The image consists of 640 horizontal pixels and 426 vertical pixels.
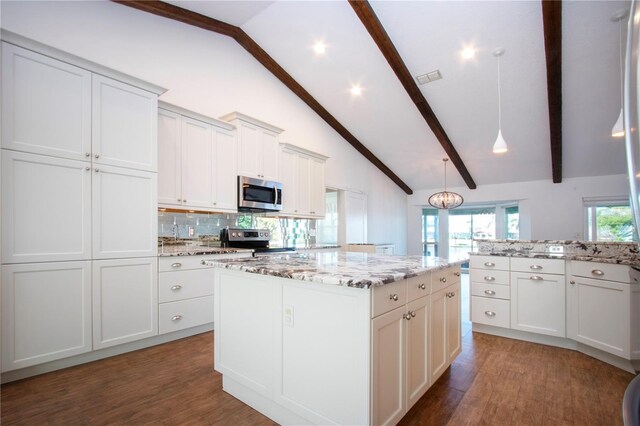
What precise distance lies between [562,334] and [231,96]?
15.1 ft

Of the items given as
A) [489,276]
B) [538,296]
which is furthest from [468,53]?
[538,296]

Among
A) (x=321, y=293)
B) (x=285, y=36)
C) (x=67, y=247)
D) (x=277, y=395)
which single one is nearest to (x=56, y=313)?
(x=67, y=247)

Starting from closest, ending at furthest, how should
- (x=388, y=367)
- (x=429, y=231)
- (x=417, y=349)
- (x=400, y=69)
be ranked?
(x=388, y=367)
(x=417, y=349)
(x=400, y=69)
(x=429, y=231)

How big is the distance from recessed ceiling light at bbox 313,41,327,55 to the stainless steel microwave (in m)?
1.96

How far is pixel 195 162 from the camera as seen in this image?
331 centimetres

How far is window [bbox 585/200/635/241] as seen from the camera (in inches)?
221

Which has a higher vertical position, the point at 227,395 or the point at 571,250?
Result: the point at 571,250

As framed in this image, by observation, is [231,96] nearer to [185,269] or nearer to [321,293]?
[185,269]

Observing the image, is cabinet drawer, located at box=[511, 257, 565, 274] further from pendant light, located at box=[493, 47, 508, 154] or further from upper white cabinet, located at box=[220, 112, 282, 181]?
upper white cabinet, located at box=[220, 112, 282, 181]

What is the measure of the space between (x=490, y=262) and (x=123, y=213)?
3.53 meters

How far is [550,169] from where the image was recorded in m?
5.80

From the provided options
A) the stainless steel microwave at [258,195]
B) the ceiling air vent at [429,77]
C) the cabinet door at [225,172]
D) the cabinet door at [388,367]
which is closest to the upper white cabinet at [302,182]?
the stainless steel microwave at [258,195]

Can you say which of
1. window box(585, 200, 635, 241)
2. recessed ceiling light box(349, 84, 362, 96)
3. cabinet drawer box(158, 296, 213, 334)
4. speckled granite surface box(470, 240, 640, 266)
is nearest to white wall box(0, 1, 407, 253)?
recessed ceiling light box(349, 84, 362, 96)

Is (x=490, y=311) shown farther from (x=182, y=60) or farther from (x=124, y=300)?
(x=182, y=60)
